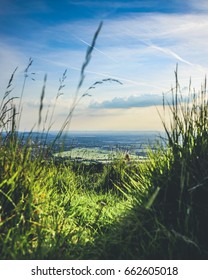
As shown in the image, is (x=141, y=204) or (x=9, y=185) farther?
(x=141, y=204)

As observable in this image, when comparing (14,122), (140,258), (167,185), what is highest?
(14,122)

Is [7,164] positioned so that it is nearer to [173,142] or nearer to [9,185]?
[9,185]

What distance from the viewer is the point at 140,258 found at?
2963 millimetres

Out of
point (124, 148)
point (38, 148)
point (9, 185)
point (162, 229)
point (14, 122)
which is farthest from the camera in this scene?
point (124, 148)

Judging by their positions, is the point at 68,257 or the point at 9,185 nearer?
the point at 68,257

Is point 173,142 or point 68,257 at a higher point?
point 173,142

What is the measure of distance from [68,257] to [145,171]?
171 centimetres

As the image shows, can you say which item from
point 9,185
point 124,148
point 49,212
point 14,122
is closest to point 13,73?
point 14,122

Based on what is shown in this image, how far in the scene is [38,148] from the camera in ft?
12.9
